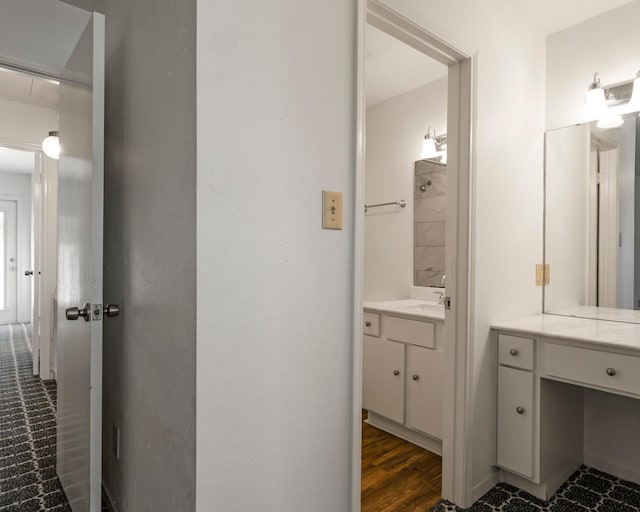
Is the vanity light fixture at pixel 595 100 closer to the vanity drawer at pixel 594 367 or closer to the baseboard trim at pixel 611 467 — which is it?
the vanity drawer at pixel 594 367

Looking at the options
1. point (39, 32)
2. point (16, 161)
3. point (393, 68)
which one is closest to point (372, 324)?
point (393, 68)

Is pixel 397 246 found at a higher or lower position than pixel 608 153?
lower

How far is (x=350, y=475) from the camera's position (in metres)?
1.26

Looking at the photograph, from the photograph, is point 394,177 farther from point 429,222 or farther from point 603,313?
point 603,313

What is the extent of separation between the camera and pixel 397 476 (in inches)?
81.4

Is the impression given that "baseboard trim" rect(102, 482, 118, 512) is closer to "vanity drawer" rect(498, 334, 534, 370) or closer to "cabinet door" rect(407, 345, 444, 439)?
"cabinet door" rect(407, 345, 444, 439)

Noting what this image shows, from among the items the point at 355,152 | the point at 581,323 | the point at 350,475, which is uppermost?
the point at 355,152

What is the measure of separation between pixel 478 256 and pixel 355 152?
0.93 metres

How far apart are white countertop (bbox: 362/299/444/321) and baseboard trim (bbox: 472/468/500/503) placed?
792 mm

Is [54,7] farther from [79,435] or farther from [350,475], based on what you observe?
[350,475]

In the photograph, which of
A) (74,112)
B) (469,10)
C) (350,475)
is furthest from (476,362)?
(74,112)

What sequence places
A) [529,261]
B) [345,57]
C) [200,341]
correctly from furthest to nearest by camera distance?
1. [529,261]
2. [345,57]
3. [200,341]

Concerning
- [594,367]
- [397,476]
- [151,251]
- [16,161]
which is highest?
[16,161]

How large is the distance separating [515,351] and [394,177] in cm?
172
